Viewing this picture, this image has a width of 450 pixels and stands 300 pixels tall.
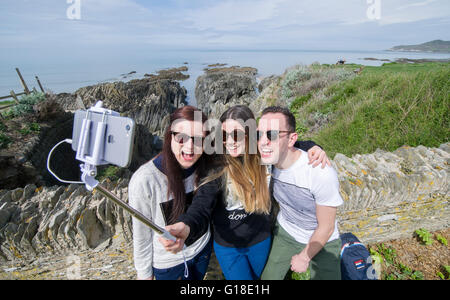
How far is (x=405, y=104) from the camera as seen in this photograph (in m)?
6.78

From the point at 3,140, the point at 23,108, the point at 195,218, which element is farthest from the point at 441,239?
the point at 23,108

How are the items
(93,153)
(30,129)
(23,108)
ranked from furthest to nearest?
(23,108)
(30,129)
(93,153)

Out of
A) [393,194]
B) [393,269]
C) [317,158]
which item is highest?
[317,158]

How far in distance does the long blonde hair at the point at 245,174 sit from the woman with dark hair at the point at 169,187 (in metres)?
0.25

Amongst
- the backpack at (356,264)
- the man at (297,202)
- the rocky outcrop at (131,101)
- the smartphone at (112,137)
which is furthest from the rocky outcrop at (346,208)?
the rocky outcrop at (131,101)

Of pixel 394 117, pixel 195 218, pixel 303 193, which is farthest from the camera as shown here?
pixel 394 117

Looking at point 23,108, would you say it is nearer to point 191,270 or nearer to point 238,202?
point 191,270

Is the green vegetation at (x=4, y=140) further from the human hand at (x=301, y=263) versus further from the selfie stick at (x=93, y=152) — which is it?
the human hand at (x=301, y=263)

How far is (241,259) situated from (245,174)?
103 cm

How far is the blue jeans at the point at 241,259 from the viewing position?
7.58 ft

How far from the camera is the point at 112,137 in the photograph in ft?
3.34

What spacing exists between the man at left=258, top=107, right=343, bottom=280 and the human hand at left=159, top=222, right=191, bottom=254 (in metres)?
1.05

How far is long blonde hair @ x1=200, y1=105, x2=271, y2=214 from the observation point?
2.06 m

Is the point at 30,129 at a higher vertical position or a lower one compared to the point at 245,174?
lower
